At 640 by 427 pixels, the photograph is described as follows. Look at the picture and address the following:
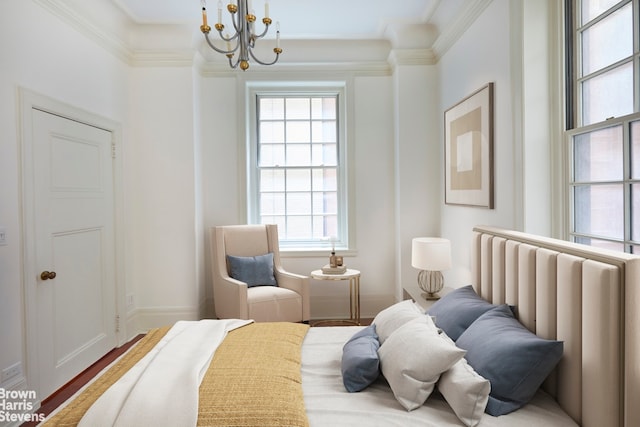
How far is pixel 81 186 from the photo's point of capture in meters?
3.06

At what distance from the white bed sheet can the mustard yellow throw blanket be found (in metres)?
0.07

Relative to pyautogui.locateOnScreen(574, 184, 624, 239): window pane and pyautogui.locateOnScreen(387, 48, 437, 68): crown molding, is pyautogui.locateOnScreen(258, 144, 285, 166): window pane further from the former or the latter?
pyautogui.locateOnScreen(574, 184, 624, 239): window pane

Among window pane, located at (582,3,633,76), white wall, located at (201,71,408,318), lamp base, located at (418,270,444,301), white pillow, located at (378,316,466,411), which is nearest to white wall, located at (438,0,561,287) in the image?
window pane, located at (582,3,633,76)

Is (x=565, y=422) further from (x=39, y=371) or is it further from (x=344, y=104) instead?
(x=344, y=104)

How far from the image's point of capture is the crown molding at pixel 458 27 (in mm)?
2918

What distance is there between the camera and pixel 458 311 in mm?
2125

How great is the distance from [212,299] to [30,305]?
205 cm

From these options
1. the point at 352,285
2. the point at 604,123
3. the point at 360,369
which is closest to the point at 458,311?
the point at 360,369

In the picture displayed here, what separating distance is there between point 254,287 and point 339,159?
1753mm

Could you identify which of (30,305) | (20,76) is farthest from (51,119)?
(30,305)

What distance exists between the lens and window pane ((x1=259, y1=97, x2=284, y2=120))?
→ 14.9 ft

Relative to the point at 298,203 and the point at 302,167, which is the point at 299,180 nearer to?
the point at 302,167

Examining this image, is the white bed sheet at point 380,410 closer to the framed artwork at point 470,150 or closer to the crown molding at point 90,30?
the framed artwork at point 470,150

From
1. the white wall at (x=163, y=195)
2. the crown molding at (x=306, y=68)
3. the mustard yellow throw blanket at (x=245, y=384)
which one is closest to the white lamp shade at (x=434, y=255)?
the mustard yellow throw blanket at (x=245, y=384)
